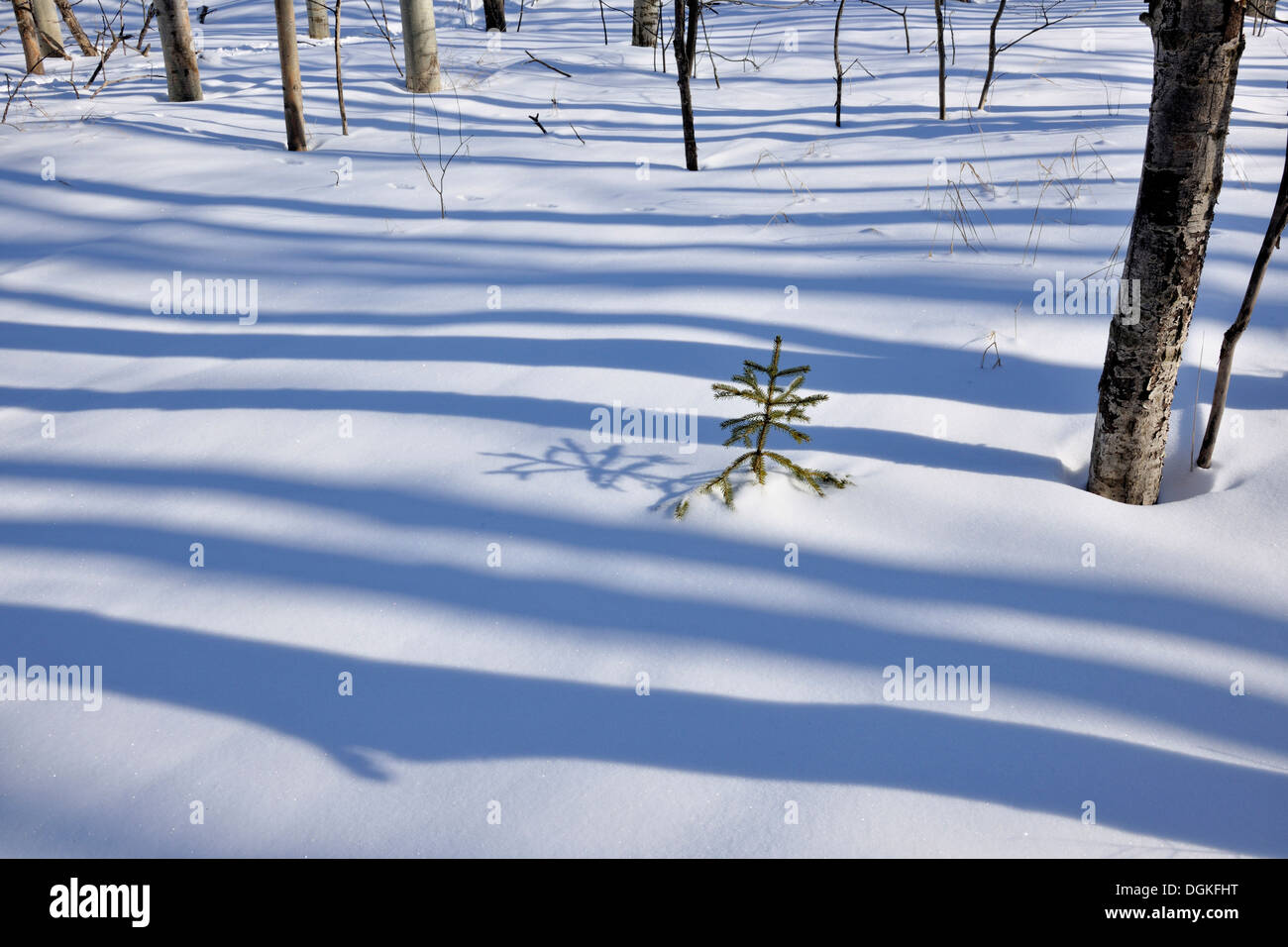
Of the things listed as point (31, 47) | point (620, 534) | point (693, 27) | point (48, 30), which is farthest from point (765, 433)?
point (48, 30)

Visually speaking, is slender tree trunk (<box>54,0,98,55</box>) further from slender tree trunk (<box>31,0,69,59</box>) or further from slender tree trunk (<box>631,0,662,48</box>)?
slender tree trunk (<box>631,0,662,48</box>)

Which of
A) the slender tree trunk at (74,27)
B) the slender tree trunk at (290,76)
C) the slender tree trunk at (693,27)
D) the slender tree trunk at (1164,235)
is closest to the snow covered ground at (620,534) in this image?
the slender tree trunk at (1164,235)

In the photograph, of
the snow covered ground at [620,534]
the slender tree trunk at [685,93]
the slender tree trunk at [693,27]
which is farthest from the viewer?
the slender tree trunk at [693,27]

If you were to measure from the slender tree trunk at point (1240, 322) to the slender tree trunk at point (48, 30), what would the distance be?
41.4 ft

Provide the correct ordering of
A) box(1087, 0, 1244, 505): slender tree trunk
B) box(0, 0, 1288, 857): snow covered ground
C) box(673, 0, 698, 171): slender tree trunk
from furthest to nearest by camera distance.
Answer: box(673, 0, 698, 171): slender tree trunk
box(1087, 0, 1244, 505): slender tree trunk
box(0, 0, 1288, 857): snow covered ground

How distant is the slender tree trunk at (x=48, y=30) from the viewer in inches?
416

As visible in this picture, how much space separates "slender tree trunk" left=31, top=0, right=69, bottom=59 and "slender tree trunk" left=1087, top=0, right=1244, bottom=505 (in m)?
12.3

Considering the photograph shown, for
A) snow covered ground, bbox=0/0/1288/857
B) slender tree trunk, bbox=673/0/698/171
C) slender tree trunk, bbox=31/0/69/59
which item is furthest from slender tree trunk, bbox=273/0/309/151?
slender tree trunk, bbox=31/0/69/59

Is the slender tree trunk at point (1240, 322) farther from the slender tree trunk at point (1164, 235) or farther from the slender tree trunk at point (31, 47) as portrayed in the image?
the slender tree trunk at point (31, 47)

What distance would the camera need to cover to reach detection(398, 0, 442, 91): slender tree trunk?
796 cm

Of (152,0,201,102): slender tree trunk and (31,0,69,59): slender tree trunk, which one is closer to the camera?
(152,0,201,102): slender tree trunk

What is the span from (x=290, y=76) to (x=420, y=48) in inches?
73.0

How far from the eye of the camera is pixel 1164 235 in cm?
265
